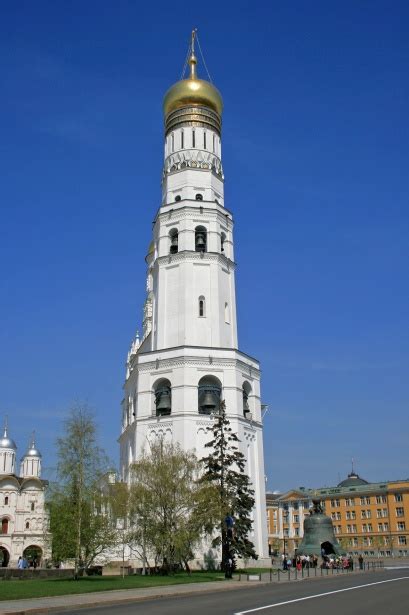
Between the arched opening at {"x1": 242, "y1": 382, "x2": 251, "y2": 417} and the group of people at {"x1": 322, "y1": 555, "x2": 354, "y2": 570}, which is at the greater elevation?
the arched opening at {"x1": 242, "y1": 382, "x2": 251, "y2": 417}

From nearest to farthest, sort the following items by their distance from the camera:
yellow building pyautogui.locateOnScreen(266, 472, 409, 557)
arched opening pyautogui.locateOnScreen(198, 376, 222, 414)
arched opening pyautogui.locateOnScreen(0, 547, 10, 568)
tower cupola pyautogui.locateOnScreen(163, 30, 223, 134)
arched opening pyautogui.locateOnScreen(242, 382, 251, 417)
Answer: arched opening pyautogui.locateOnScreen(198, 376, 222, 414), arched opening pyautogui.locateOnScreen(242, 382, 251, 417), tower cupola pyautogui.locateOnScreen(163, 30, 223, 134), arched opening pyautogui.locateOnScreen(0, 547, 10, 568), yellow building pyautogui.locateOnScreen(266, 472, 409, 557)

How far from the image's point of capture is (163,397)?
41406 mm

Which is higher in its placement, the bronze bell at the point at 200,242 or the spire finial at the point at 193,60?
the spire finial at the point at 193,60

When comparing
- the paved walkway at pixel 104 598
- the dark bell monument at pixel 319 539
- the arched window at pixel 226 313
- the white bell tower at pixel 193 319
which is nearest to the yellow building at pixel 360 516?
the dark bell monument at pixel 319 539

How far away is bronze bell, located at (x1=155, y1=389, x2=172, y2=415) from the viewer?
41031 mm

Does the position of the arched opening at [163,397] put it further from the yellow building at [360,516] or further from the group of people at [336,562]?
the yellow building at [360,516]

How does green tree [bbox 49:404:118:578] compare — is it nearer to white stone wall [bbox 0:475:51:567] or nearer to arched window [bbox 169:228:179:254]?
arched window [bbox 169:228:179:254]

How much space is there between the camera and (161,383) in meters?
42.1

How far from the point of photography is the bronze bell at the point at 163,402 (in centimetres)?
4103

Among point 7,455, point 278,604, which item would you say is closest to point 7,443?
point 7,455

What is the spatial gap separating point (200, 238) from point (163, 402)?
1211 cm

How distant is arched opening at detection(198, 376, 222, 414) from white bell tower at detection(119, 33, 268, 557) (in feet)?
0.20

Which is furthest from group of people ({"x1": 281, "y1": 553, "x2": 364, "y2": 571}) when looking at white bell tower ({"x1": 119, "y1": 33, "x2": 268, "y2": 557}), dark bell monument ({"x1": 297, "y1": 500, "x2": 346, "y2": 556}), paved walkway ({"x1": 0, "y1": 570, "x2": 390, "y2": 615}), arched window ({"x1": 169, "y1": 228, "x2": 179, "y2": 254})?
arched window ({"x1": 169, "y1": 228, "x2": 179, "y2": 254})

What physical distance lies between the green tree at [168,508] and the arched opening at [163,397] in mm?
6975
